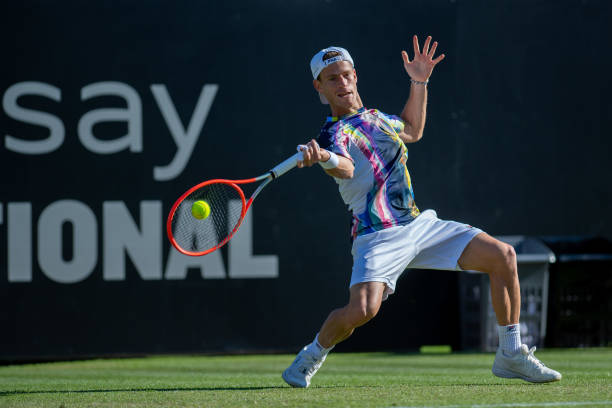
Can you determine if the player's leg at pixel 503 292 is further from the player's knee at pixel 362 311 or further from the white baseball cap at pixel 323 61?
the white baseball cap at pixel 323 61

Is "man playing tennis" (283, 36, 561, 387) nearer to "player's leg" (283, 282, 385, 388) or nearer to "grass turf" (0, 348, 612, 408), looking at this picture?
"player's leg" (283, 282, 385, 388)

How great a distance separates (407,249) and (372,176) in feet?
1.14

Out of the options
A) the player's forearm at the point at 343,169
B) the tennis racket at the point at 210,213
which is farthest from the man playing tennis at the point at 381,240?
the tennis racket at the point at 210,213

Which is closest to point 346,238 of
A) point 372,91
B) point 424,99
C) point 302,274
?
point 302,274

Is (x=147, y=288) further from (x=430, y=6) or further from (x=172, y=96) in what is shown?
(x=430, y=6)

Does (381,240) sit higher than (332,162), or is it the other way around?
(332,162)

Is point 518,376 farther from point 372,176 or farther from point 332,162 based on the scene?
point 332,162

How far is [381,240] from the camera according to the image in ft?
13.1

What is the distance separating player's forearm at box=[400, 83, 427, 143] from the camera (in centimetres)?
441

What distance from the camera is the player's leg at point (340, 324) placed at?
12.7 feet

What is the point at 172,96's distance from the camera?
21.5ft

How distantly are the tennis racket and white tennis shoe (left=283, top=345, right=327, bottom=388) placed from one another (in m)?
0.59

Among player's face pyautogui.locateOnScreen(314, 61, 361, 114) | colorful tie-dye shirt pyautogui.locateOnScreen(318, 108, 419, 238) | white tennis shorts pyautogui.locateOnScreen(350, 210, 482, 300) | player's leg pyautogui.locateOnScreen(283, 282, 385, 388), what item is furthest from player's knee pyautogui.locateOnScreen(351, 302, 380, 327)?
player's face pyautogui.locateOnScreen(314, 61, 361, 114)

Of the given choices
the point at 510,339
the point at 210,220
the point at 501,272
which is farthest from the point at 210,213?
the point at 510,339
